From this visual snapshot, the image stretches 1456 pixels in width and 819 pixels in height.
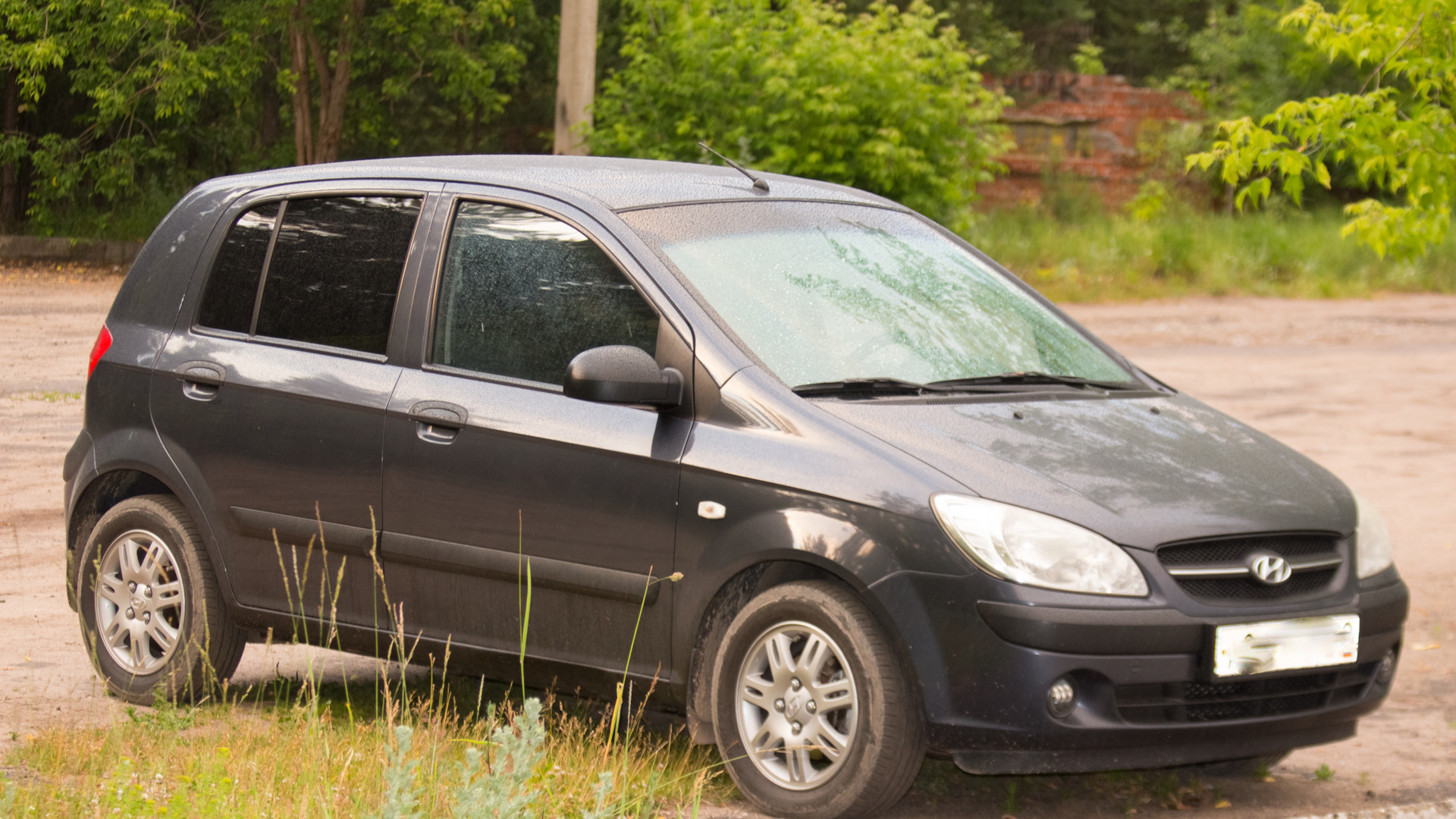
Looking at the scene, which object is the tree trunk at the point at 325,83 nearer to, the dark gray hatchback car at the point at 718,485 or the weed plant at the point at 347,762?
the dark gray hatchback car at the point at 718,485

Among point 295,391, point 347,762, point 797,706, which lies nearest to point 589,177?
point 295,391

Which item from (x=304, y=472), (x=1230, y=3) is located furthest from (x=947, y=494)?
(x=1230, y=3)

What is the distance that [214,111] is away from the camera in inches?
1043

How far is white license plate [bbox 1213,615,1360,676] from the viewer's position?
419cm

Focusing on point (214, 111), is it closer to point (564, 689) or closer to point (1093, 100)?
point (1093, 100)

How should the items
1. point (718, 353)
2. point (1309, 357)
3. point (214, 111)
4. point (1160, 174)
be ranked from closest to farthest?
1. point (718, 353)
2. point (1309, 357)
3. point (214, 111)
4. point (1160, 174)

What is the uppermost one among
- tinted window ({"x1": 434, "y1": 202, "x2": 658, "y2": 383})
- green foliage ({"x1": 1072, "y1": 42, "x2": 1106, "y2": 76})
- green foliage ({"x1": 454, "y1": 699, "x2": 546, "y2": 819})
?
green foliage ({"x1": 1072, "y1": 42, "x2": 1106, "y2": 76})

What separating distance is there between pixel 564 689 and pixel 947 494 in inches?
54.7

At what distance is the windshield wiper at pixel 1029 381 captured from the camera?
16.0 ft

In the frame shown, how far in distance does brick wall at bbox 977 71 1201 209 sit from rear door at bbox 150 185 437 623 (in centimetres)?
2619

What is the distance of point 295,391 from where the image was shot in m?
5.31

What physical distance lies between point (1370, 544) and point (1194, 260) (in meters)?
20.3

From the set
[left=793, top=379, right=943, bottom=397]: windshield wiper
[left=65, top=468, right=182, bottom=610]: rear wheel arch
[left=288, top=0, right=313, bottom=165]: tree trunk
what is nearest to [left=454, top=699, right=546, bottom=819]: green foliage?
[left=793, top=379, right=943, bottom=397]: windshield wiper

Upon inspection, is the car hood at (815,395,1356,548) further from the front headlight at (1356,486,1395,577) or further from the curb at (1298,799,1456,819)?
the curb at (1298,799,1456,819)
